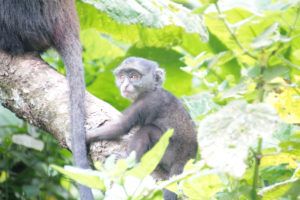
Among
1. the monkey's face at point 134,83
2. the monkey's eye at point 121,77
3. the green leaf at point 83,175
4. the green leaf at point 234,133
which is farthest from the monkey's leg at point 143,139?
the green leaf at point 234,133

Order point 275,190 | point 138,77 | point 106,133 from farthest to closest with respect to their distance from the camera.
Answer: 1. point 138,77
2. point 106,133
3. point 275,190

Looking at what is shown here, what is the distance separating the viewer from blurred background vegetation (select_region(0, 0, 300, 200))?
169cm

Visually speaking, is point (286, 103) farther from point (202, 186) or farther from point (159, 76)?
point (159, 76)

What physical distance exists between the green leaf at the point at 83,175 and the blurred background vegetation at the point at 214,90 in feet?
0.30

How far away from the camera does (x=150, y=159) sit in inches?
67.2

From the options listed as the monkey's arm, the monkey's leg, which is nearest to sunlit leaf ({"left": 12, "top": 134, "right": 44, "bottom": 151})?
the monkey's arm

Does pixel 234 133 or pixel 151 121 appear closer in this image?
pixel 234 133

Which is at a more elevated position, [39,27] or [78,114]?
[39,27]

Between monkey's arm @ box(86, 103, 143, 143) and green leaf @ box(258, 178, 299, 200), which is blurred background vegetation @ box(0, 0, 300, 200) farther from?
monkey's arm @ box(86, 103, 143, 143)

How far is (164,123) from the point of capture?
3.81 meters

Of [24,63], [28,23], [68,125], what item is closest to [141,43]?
[28,23]

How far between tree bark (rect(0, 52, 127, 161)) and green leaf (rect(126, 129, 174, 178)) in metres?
1.63

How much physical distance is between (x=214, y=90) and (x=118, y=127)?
92 centimetres

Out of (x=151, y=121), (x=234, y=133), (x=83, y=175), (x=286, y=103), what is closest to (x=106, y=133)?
(x=151, y=121)
